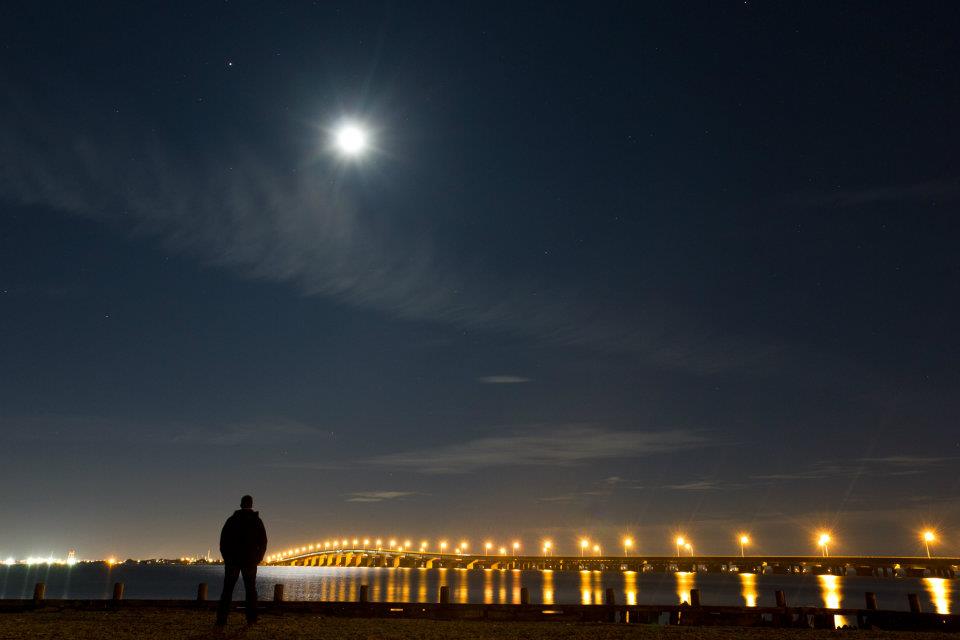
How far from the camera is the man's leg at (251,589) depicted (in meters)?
15.5

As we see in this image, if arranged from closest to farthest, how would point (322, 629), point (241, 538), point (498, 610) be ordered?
point (241, 538) → point (322, 629) → point (498, 610)

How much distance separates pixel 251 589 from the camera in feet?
52.9

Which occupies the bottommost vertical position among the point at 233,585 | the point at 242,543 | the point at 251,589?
the point at 251,589

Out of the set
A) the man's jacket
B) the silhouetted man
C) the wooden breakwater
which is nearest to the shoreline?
the wooden breakwater

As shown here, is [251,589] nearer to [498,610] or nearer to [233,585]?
Result: [233,585]

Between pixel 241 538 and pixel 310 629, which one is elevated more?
pixel 241 538

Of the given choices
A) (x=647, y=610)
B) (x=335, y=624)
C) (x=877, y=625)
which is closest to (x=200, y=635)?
(x=335, y=624)

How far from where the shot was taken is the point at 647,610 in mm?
27469

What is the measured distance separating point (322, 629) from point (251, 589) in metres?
3.09

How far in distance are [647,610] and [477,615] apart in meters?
7.53

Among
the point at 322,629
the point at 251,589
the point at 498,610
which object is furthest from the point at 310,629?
the point at 498,610

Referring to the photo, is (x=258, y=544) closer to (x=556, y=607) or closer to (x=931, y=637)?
(x=556, y=607)

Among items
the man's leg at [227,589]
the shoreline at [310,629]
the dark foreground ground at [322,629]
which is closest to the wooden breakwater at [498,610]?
the shoreline at [310,629]

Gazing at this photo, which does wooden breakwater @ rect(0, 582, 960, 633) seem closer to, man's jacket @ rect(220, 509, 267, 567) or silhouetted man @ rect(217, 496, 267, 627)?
silhouetted man @ rect(217, 496, 267, 627)
